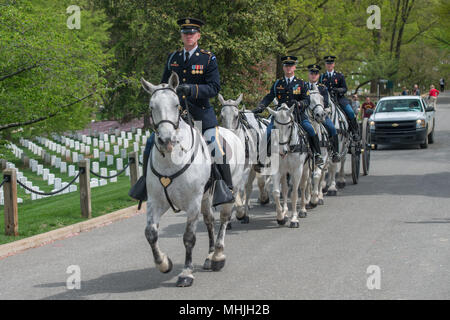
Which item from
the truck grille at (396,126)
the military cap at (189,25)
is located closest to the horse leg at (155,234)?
the military cap at (189,25)

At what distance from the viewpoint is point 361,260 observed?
8438 mm

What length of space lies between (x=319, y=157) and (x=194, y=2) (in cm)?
1433

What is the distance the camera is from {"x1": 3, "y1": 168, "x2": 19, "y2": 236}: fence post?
1091 cm

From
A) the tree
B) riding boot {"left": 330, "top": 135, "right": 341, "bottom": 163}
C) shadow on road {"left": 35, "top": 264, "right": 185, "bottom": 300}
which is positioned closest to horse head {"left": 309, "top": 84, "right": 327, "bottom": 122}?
A: riding boot {"left": 330, "top": 135, "right": 341, "bottom": 163}

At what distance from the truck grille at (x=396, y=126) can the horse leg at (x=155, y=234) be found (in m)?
20.0

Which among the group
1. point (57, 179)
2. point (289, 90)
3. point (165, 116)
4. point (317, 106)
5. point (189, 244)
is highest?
point (289, 90)

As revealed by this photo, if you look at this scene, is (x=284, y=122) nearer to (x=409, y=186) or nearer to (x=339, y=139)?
(x=339, y=139)

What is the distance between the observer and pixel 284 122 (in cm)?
1134

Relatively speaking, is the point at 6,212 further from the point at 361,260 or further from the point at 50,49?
the point at 50,49

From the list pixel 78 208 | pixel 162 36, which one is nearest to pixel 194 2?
pixel 162 36

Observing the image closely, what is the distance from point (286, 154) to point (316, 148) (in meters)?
1.28

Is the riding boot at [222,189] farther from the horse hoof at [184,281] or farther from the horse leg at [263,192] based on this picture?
the horse leg at [263,192]

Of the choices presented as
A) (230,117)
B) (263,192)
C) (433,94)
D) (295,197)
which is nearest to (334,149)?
(263,192)

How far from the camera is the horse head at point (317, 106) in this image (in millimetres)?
13000
